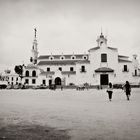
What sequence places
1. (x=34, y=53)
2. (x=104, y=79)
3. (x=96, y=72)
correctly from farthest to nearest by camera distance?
(x=34, y=53), (x=96, y=72), (x=104, y=79)

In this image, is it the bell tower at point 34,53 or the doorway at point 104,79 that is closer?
the doorway at point 104,79

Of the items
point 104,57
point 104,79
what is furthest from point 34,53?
point 104,79

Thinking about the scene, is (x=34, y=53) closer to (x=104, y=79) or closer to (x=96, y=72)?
(x=96, y=72)

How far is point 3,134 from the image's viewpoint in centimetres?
538

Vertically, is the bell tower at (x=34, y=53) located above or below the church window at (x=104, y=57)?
above

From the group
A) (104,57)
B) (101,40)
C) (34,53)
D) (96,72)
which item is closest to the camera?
(96,72)

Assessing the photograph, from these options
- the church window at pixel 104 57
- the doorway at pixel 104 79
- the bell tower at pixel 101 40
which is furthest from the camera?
the bell tower at pixel 101 40

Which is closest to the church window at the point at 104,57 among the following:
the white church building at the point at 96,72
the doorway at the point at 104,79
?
the white church building at the point at 96,72

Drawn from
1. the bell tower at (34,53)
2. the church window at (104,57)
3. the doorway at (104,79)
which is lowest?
the doorway at (104,79)

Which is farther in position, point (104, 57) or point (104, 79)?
point (104, 57)

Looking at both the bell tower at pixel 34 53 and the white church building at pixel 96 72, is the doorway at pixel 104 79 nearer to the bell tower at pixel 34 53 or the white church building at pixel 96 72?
the white church building at pixel 96 72

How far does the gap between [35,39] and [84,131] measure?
6508 centimetres

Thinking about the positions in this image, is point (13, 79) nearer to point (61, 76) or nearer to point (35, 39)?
point (35, 39)

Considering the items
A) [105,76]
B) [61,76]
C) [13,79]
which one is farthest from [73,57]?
Result: [13,79]
